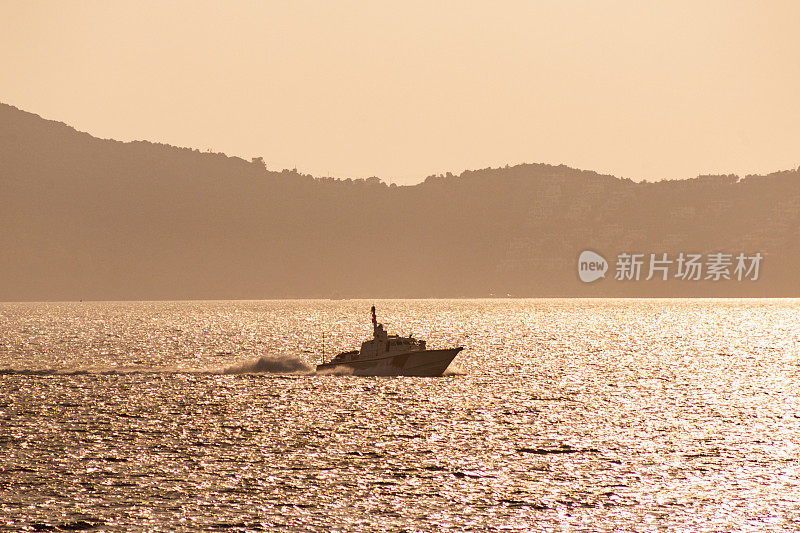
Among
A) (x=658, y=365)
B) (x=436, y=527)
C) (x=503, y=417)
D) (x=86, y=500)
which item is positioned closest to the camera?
(x=436, y=527)

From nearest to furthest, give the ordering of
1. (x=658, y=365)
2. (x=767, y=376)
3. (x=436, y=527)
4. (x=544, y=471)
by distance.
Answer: (x=436, y=527)
(x=544, y=471)
(x=767, y=376)
(x=658, y=365)

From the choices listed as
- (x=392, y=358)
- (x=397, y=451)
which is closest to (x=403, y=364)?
(x=392, y=358)

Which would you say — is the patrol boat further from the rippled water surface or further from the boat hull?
the rippled water surface

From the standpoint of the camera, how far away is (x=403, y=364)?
104m

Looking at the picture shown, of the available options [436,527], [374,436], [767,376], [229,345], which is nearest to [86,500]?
[436,527]

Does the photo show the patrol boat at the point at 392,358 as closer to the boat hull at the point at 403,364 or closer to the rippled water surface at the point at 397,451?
the boat hull at the point at 403,364

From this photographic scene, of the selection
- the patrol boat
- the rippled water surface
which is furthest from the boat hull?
the rippled water surface

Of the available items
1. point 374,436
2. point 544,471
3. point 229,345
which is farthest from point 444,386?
point 229,345

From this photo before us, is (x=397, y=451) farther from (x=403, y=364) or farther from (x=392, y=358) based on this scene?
(x=403, y=364)

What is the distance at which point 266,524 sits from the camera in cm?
4225

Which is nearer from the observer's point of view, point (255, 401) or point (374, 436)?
point (374, 436)

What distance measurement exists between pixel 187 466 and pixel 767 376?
91.2m

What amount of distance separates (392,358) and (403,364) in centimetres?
180

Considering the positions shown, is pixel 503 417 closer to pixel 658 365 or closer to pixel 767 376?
pixel 767 376
